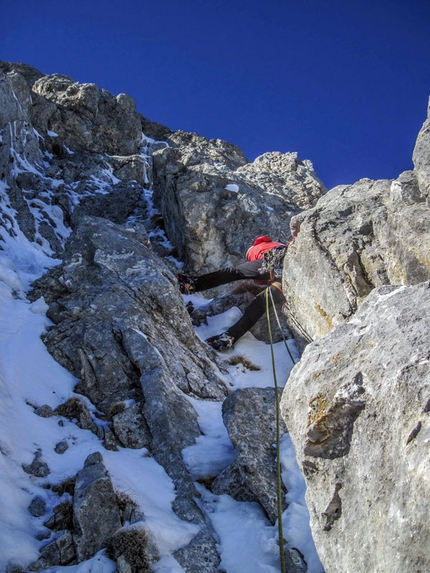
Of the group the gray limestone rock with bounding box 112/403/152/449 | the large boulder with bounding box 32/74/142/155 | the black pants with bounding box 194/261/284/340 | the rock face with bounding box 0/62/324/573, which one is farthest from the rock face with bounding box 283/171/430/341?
the large boulder with bounding box 32/74/142/155

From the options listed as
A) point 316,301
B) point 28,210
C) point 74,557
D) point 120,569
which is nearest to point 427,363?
point 120,569

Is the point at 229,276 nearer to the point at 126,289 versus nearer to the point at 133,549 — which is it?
the point at 126,289

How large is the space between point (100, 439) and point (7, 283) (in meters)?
5.02

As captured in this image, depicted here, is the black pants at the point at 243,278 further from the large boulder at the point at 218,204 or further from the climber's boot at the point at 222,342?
the large boulder at the point at 218,204

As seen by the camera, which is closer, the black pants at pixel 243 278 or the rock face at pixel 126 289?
the rock face at pixel 126 289

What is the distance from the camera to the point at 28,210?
16.7m

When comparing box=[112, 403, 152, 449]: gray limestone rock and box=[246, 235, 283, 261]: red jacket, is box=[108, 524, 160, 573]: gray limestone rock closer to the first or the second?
box=[112, 403, 152, 449]: gray limestone rock

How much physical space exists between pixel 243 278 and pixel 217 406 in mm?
5646

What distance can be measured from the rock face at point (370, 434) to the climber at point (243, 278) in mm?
6828

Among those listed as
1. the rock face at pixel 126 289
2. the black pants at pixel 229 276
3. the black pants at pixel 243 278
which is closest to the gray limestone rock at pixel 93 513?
the rock face at pixel 126 289

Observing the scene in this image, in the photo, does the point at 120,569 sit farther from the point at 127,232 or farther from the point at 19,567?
the point at 127,232

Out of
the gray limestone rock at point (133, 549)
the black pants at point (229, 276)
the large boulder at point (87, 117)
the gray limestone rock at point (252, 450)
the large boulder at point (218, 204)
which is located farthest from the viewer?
the large boulder at point (87, 117)

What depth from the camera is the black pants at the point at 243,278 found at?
451 inches

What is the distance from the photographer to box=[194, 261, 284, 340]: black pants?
11.5 m
